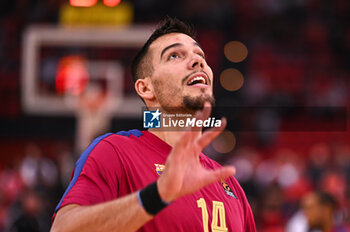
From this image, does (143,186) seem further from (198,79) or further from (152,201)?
(198,79)

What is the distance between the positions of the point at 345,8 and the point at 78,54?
9.96 metres

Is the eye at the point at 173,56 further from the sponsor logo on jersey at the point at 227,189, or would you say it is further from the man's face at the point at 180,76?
the sponsor logo on jersey at the point at 227,189

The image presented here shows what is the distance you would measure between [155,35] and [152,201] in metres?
1.58

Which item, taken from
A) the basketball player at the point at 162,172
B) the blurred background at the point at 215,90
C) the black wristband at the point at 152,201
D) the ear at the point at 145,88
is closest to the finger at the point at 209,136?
the basketball player at the point at 162,172

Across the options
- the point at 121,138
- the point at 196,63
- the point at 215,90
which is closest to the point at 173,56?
the point at 196,63

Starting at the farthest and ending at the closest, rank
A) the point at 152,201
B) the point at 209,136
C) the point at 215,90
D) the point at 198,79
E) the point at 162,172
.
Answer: the point at 215,90 < the point at 198,79 < the point at 162,172 < the point at 209,136 < the point at 152,201

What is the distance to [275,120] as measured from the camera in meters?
13.7

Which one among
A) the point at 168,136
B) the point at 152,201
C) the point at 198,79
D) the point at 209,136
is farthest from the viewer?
the point at 168,136

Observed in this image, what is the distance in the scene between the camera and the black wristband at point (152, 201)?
7.06ft

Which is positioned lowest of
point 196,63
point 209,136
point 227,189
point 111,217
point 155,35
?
point 227,189

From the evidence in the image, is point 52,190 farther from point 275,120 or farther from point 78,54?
point 275,120

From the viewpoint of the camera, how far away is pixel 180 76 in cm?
311

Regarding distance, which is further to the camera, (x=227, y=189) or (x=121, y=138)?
(x=227, y=189)

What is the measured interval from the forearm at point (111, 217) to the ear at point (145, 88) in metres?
1.16
